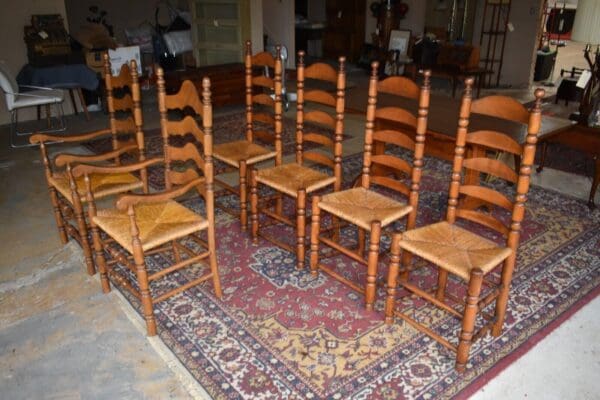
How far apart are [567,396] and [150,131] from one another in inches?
196

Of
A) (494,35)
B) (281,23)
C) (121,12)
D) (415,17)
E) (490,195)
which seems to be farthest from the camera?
(121,12)

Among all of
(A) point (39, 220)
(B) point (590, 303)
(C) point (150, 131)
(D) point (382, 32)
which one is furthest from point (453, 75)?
(A) point (39, 220)

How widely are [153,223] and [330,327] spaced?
1035mm

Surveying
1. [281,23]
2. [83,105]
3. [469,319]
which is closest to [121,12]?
[281,23]

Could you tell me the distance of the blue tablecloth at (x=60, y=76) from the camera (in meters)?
5.93

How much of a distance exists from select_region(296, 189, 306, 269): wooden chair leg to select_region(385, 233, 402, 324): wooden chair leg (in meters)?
0.67

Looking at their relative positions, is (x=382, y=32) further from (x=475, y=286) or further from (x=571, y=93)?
(x=475, y=286)

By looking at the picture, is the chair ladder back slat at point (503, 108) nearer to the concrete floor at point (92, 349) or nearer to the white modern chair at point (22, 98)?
the concrete floor at point (92, 349)

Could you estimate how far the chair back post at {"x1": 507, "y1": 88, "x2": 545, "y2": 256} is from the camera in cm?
203

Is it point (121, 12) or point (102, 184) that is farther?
point (121, 12)

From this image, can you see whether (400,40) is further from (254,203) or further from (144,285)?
(144,285)

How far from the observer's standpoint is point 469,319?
2.11 meters

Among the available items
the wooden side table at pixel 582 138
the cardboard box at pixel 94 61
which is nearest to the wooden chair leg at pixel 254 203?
the wooden side table at pixel 582 138

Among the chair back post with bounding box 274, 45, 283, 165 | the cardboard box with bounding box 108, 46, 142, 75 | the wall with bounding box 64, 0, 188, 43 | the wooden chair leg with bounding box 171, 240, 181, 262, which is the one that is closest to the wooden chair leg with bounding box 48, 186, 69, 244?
the wooden chair leg with bounding box 171, 240, 181, 262
